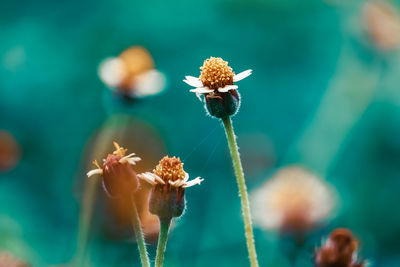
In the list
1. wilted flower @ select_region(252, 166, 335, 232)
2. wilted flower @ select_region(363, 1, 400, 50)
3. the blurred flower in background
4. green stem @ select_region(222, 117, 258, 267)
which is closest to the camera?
green stem @ select_region(222, 117, 258, 267)

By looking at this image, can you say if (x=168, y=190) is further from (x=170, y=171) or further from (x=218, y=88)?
(x=218, y=88)

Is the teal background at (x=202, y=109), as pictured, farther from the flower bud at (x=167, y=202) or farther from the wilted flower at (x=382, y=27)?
the flower bud at (x=167, y=202)

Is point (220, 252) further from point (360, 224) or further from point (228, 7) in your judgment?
point (228, 7)

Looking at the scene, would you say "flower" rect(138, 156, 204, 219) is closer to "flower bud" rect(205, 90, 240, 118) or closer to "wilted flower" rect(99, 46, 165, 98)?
"flower bud" rect(205, 90, 240, 118)

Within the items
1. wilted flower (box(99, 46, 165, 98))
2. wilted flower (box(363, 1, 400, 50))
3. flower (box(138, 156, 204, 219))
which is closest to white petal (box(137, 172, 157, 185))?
flower (box(138, 156, 204, 219))

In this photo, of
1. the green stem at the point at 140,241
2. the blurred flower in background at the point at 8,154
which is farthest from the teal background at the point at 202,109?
the green stem at the point at 140,241

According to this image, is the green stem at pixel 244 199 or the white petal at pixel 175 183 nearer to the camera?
the green stem at pixel 244 199
